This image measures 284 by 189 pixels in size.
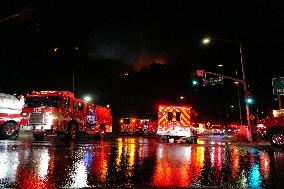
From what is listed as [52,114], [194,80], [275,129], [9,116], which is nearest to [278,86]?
[194,80]

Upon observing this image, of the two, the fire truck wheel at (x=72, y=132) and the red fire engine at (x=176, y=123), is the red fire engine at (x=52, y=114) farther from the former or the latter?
the red fire engine at (x=176, y=123)

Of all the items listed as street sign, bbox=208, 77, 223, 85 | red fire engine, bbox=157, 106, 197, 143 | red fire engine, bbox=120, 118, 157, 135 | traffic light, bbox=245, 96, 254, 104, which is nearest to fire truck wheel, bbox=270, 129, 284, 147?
red fire engine, bbox=157, 106, 197, 143

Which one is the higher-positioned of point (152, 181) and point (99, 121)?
point (99, 121)

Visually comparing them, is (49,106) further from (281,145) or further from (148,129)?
(148,129)

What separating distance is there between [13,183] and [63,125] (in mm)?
14830

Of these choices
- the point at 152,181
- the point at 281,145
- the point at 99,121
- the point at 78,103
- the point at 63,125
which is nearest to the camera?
the point at 152,181

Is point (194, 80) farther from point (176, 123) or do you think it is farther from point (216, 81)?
point (176, 123)

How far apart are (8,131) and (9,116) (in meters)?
0.83

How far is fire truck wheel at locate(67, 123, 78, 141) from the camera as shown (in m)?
21.2

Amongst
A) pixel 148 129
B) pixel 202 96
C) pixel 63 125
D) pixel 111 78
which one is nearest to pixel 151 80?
pixel 202 96

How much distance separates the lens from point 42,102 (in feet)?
65.3

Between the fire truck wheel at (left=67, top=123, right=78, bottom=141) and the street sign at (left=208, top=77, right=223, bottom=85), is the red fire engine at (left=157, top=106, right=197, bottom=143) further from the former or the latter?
the street sign at (left=208, top=77, right=223, bottom=85)

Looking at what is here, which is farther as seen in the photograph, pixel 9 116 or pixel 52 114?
pixel 52 114

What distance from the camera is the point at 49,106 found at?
19.8m
